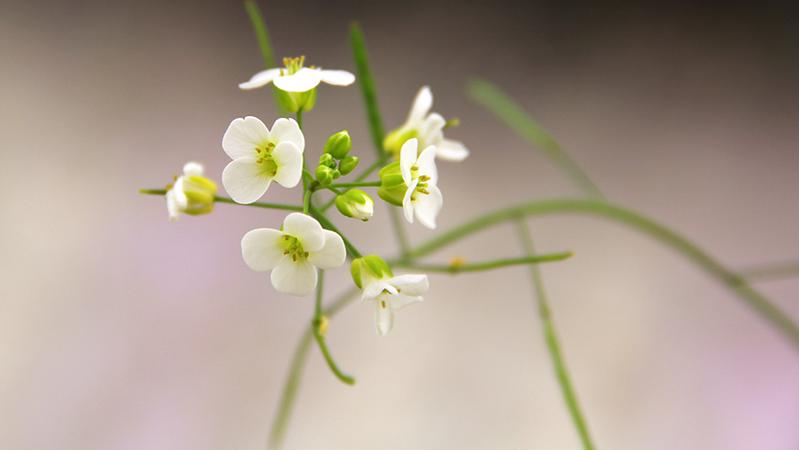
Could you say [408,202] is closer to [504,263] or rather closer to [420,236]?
[504,263]

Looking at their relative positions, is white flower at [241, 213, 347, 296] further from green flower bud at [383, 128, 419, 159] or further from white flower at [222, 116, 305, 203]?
green flower bud at [383, 128, 419, 159]

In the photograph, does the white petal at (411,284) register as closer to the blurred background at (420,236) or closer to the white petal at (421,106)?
the white petal at (421,106)

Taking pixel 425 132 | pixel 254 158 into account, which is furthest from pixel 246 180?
pixel 425 132

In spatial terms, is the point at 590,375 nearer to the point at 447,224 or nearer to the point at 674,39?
the point at 447,224

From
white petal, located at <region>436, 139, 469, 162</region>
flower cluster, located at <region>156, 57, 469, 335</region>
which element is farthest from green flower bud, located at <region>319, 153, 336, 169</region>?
white petal, located at <region>436, 139, 469, 162</region>

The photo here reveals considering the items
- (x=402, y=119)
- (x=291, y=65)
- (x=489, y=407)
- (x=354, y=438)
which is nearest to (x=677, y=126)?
(x=402, y=119)

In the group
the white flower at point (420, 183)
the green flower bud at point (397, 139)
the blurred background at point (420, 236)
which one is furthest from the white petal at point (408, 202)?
the blurred background at point (420, 236)

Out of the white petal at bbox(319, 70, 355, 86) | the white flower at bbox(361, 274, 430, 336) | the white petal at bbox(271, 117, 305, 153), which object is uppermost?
the white petal at bbox(319, 70, 355, 86)
